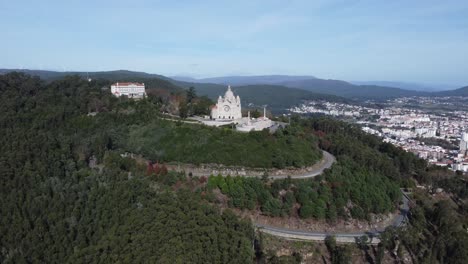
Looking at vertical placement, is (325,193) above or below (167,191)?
below

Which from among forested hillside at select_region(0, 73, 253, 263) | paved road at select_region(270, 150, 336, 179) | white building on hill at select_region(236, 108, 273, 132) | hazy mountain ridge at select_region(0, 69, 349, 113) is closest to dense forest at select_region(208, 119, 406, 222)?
paved road at select_region(270, 150, 336, 179)

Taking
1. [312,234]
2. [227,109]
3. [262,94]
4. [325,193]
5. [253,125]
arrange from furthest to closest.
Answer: [262,94]
[227,109]
[253,125]
[325,193]
[312,234]

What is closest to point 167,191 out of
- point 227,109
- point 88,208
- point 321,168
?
point 88,208

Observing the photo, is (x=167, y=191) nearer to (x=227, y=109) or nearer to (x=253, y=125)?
(x=253, y=125)

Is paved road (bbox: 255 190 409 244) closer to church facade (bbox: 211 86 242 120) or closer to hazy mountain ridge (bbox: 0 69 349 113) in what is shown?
church facade (bbox: 211 86 242 120)

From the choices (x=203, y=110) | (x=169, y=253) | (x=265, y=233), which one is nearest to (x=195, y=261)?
(x=169, y=253)

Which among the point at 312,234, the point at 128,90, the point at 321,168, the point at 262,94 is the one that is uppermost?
the point at 128,90
